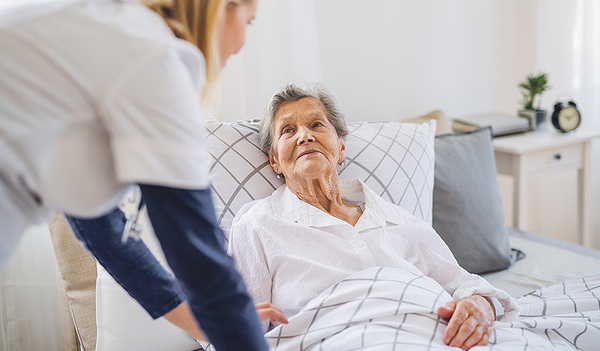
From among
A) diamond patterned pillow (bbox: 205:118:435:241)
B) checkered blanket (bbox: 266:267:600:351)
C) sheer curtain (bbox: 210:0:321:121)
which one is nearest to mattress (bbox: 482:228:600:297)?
diamond patterned pillow (bbox: 205:118:435:241)

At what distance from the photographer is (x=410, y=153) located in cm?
181

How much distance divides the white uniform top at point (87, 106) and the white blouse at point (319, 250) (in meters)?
0.73

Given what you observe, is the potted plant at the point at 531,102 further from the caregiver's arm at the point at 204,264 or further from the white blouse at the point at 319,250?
the caregiver's arm at the point at 204,264

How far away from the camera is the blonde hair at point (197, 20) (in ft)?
2.45

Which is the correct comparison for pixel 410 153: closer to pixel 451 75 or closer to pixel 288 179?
pixel 288 179

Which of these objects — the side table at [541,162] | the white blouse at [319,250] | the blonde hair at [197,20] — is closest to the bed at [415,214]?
the white blouse at [319,250]

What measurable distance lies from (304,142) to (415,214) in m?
0.43

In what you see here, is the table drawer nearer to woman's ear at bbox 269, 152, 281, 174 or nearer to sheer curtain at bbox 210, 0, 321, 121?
sheer curtain at bbox 210, 0, 321, 121

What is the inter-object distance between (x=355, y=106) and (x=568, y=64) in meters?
1.32

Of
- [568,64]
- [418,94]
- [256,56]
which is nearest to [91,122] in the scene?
[256,56]

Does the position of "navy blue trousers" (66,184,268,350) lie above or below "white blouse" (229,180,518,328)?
above

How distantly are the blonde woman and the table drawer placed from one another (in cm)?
206

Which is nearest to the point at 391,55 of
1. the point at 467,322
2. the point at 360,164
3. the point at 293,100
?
the point at 360,164

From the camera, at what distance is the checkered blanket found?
115 centimetres
